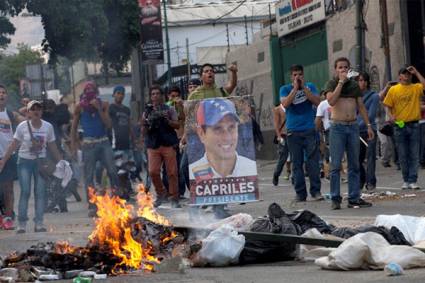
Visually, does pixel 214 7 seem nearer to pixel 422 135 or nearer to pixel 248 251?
pixel 422 135

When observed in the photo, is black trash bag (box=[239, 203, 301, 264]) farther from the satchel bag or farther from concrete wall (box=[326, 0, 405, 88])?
concrete wall (box=[326, 0, 405, 88])

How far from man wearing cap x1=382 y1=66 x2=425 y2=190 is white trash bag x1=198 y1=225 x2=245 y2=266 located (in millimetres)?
7061

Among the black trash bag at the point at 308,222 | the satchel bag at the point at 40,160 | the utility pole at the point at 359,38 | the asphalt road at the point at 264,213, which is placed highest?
the utility pole at the point at 359,38

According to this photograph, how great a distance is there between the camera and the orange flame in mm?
9281

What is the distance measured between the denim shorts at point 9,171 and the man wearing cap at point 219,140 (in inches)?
124

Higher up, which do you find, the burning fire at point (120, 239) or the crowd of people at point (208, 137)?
the crowd of people at point (208, 137)

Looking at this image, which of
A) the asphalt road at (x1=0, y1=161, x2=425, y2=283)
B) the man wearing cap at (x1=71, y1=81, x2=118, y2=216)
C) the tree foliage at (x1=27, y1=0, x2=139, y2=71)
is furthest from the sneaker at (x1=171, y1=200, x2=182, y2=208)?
the tree foliage at (x1=27, y1=0, x2=139, y2=71)

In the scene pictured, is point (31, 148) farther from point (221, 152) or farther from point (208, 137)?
point (221, 152)

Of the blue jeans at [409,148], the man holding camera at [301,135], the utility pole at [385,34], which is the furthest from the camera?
the utility pole at [385,34]

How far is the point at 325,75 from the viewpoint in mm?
32750

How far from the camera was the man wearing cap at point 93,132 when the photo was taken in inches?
643

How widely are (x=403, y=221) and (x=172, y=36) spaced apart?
65.4 meters

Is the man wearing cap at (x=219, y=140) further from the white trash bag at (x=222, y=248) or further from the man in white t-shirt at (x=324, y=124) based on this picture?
the white trash bag at (x=222, y=248)

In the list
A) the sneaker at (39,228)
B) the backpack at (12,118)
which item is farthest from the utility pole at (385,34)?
the sneaker at (39,228)
